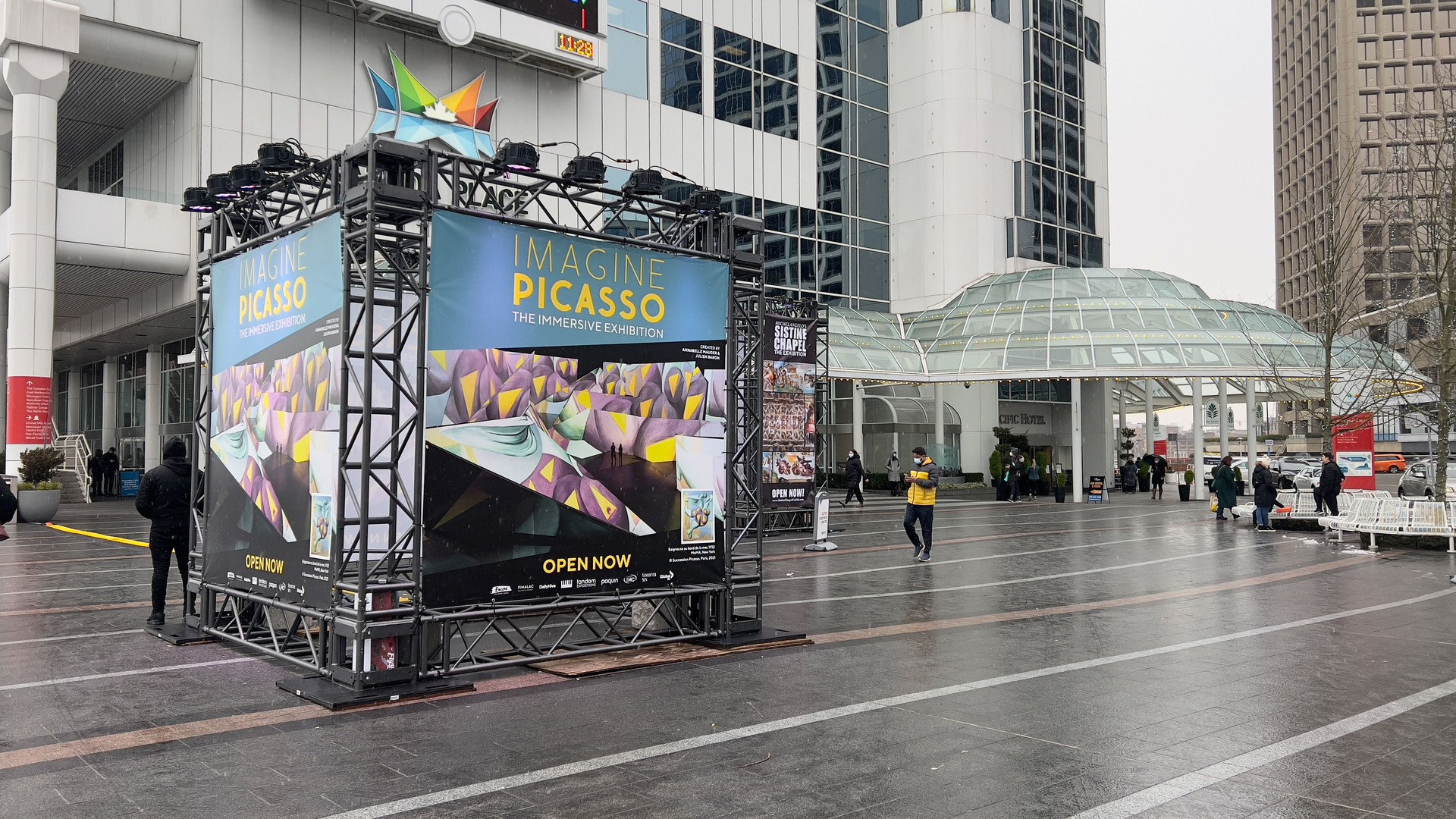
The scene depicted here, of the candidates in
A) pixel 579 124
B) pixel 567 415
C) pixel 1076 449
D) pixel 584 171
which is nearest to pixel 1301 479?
pixel 1076 449

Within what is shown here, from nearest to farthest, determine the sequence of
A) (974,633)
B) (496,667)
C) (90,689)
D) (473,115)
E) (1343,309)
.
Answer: (90,689)
(496,667)
(974,633)
(1343,309)
(473,115)

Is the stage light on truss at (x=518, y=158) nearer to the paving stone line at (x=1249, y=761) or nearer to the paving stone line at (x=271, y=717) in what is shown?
the paving stone line at (x=271, y=717)

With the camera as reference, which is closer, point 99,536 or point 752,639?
point 752,639

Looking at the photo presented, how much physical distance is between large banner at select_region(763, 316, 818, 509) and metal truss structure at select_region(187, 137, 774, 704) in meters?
11.7

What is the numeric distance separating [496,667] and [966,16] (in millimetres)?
44534

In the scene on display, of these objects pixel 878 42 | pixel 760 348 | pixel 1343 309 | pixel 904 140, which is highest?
pixel 878 42

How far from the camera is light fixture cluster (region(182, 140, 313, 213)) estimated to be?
8914 millimetres

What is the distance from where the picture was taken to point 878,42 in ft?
158

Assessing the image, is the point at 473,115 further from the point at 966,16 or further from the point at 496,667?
the point at 496,667

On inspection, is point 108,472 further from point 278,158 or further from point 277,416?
point 278,158

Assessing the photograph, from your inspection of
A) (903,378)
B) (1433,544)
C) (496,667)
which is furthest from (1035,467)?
(496,667)

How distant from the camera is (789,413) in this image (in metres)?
23.3

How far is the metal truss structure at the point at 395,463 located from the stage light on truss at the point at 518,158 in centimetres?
17

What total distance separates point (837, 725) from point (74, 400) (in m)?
51.1
